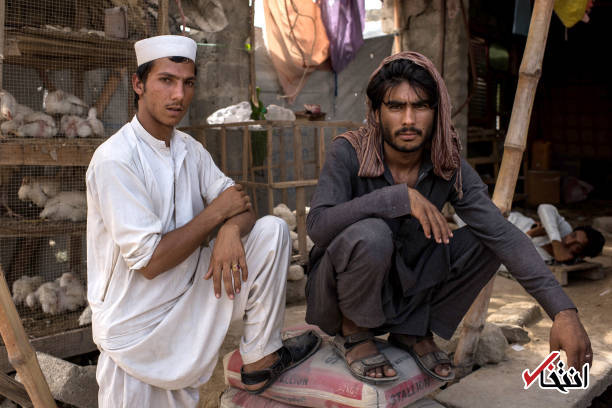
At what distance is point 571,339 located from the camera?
1.75 meters

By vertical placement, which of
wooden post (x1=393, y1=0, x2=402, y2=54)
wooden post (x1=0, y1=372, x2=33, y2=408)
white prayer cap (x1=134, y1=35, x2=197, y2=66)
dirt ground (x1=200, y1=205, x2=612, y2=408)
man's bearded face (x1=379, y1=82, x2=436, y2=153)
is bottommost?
dirt ground (x1=200, y1=205, x2=612, y2=408)

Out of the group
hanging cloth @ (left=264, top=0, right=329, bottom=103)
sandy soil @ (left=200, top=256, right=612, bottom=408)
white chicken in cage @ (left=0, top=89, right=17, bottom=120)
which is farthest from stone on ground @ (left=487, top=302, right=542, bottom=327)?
hanging cloth @ (left=264, top=0, right=329, bottom=103)

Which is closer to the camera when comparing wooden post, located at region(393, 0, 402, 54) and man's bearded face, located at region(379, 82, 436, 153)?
man's bearded face, located at region(379, 82, 436, 153)

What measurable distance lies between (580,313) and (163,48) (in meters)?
3.42

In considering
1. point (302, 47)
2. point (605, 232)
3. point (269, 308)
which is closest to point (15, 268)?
point (269, 308)

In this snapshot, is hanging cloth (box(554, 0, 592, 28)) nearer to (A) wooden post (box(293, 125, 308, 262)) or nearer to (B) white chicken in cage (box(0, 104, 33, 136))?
(A) wooden post (box(293, 125, 308, 262))

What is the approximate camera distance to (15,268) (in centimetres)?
371

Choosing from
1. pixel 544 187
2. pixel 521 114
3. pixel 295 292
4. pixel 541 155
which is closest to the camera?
pixel 521 114

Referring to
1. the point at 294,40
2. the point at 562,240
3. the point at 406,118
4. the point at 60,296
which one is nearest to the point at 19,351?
the point at 60,296

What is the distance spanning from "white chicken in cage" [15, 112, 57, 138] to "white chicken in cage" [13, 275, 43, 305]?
97 cm

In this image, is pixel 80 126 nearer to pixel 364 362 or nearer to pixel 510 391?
pixel 364 362

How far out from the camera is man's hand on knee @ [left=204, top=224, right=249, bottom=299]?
1.86 m

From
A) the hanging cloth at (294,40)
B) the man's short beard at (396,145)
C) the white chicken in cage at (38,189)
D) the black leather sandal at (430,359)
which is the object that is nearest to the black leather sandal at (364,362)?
the black leather sandal at (430,359)

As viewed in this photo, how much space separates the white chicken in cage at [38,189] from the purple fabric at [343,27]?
4.96 meters
